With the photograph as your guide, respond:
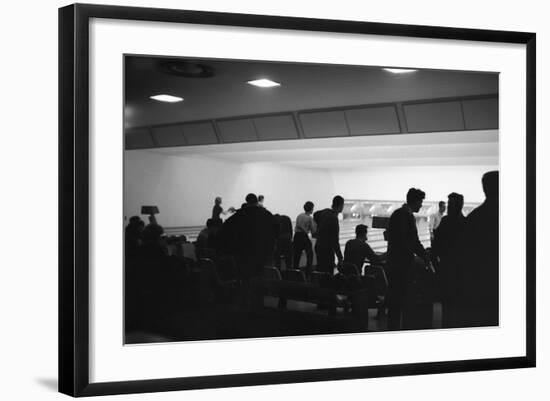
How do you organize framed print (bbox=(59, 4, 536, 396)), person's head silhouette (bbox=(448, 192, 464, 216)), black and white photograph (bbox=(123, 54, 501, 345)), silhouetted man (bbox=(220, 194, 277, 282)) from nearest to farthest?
framed print (bbox=(59, 4, 536, 396)) < black and white photograph (bbox=(123, 54, 501, 345)) < silhouetted man (bbox=(220, 194, 277, 282)) < person's head silhouette (bbox=(448, 192, 464, 216))

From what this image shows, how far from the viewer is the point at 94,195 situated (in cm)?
350

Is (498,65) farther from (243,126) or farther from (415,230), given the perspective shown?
(243,126)

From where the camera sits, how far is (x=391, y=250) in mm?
4023

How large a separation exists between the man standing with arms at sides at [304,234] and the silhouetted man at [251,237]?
13cm

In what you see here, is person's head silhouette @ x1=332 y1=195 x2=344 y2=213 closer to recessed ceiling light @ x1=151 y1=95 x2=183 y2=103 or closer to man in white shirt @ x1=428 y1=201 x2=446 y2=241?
man in white shirt @ x1=428 y1=201 x2=446 y2=241

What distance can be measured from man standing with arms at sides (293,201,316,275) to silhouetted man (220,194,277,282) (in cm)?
13

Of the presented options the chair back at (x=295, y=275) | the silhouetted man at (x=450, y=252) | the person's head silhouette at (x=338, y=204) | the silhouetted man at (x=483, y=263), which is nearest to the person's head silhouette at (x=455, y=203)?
the silhouetted man at (x=450, y=252)

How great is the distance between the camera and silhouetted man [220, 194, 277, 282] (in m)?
3.76

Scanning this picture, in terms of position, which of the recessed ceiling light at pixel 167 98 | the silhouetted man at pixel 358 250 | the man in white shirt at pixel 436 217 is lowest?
the silhouetted man at pixel 358 250

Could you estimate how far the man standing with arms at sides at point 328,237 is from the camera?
12.7 ft

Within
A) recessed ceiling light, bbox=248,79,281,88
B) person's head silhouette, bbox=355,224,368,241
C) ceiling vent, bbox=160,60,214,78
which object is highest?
ceiling vent, bbox=160,60,214,78

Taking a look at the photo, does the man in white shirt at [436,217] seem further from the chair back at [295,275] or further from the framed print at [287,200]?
the chair back at [295,275]

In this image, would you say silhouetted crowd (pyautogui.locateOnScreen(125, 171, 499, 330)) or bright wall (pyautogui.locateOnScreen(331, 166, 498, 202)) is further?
bright wall (pyautogui.locateOnScreen(331, 166, 498, 202))

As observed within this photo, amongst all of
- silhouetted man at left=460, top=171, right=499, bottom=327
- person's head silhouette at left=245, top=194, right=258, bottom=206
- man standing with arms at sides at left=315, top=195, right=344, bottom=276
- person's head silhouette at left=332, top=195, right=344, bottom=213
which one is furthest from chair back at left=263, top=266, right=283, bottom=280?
silhouetted man at left=460, top=171, right=499, bottom=327
